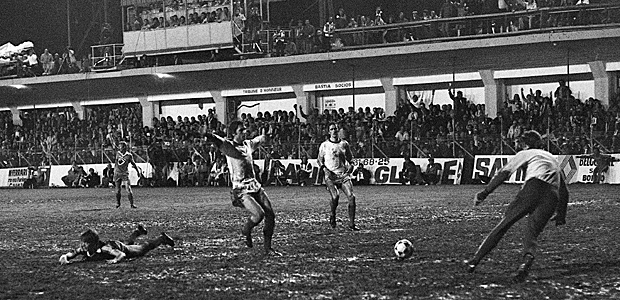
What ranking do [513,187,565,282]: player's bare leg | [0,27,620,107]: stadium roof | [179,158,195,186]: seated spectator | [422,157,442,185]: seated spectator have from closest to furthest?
1. [513,187,565,282]: player's bare leg
2. [422,157,442,185]: seated spectator
3. [0,27,620,107]: stadium roof
4. [179,158,195,186]: seated spectator

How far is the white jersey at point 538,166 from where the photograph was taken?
10539 mm

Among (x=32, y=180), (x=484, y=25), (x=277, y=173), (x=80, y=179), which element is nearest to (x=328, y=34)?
(x=277, y=173)

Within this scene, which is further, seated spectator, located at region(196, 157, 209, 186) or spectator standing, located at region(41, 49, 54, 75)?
spectator standing, located at region(41, 49, 54, 75)

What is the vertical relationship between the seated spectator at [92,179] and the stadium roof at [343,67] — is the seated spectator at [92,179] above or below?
below

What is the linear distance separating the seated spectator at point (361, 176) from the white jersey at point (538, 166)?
26662 millimetres

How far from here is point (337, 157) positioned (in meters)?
18.5

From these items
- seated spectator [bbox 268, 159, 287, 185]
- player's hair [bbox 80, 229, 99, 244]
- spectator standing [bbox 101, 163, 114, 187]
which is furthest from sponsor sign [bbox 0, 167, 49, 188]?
player's hair [bbox 80, 229, 99, 244]

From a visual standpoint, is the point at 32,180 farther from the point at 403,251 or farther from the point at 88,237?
the point at 403,251

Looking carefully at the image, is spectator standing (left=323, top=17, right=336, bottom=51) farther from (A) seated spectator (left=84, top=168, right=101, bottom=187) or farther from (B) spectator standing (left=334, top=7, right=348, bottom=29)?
(A) seated spectator (left=84, top=168, right=101, bottom=187)

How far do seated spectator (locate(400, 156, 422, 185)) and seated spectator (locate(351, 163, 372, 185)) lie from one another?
1.68 m

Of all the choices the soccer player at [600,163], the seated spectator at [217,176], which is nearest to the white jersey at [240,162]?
the soccer player at [600,163]

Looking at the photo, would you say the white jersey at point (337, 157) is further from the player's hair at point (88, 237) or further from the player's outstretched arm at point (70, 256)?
the player's outstretched arm at point (70, 256)

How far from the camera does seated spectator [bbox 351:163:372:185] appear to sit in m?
37.4

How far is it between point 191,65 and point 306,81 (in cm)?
577
